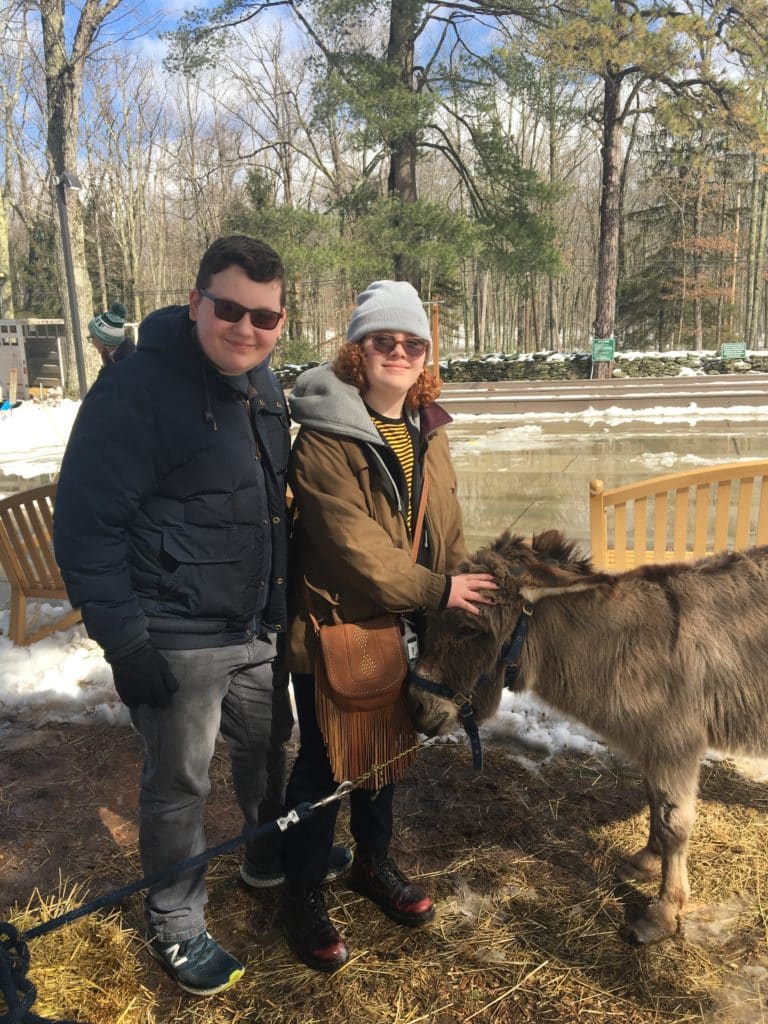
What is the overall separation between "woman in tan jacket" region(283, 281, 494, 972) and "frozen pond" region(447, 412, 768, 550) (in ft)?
14.6

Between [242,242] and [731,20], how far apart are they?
21767mm

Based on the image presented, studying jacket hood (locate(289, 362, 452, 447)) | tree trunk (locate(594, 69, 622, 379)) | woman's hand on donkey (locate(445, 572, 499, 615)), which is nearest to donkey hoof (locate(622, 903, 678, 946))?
woman's hand on donkey (locate(445, 572, 499, 615))

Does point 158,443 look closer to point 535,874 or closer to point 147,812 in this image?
point 147,812

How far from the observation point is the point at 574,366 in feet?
74.8

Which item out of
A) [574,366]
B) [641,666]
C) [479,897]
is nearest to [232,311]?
[641,666]

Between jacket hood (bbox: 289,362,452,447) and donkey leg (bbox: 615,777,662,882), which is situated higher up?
jacket hood (bbox: 289,362,452,447)

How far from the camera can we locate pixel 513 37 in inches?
768

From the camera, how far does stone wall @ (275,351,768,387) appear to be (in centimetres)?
2264

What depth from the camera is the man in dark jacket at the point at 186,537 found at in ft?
6.54

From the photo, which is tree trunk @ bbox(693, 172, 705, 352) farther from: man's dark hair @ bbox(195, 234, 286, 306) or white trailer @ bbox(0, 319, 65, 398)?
man's dark hair @ bbox(195, 234, 286, 306)

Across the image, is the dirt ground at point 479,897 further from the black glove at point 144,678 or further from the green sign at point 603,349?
the green sign at point 603,349

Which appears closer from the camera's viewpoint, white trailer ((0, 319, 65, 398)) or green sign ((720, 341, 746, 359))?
green sign ((720, 341, 746, 359))

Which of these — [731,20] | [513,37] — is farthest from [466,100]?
[731,20]

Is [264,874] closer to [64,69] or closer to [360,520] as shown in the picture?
[360,520]
